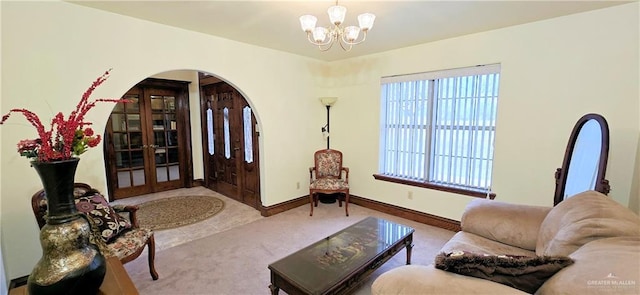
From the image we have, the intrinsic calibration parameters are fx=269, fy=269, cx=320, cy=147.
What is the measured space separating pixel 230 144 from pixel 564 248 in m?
4.43

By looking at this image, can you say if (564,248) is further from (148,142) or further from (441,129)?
(148,142)

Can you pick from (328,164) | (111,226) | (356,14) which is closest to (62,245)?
(111,226)

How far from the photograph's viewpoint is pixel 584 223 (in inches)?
54.9

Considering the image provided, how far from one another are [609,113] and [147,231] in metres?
4.28

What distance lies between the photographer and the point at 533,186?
2887 mm

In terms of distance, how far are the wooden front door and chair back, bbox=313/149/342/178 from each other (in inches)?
38.3

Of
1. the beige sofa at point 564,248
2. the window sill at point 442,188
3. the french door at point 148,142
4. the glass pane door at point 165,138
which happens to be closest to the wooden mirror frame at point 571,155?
the beige sofa at point 564,248

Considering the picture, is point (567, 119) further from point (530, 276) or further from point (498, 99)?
point (530, 276)

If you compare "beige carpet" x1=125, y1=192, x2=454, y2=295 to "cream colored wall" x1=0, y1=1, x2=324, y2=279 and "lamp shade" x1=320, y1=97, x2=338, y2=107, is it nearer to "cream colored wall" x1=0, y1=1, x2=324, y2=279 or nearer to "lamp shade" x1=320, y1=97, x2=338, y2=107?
"cream colored wall" x1=0, y1=1, x2=324, y2=279

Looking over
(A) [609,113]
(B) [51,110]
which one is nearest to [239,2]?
(B) [51,110]

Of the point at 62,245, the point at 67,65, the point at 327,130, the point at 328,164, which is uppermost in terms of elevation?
the point at 67,65

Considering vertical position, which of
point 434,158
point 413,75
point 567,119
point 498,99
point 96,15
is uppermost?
point 96,15

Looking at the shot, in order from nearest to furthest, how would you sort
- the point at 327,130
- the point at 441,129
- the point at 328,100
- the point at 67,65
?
the point at 67,65
the point at 441,129
the point at 328,100
the point at 327,130

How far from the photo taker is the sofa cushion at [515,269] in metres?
1.09
